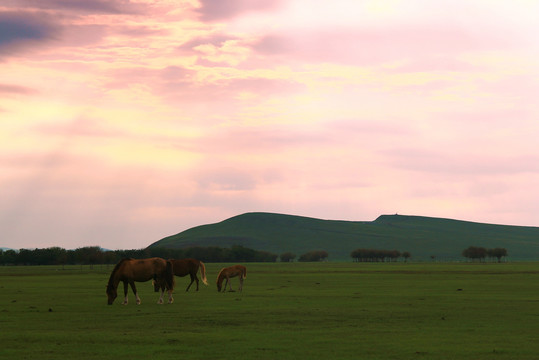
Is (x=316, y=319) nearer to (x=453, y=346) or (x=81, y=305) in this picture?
(x=453, y=346)

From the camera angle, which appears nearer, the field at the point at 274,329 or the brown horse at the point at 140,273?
the field at the point at 274,329

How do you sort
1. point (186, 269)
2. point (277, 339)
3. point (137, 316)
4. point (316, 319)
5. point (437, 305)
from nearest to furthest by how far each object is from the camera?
point (277, 339), point (316, 319), point (137, 316), point (437, 305), point (186, 269)

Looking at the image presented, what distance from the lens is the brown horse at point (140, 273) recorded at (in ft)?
119

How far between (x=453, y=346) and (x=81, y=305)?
2191 cm

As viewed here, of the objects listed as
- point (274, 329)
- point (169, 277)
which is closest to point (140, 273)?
point (169, 277)

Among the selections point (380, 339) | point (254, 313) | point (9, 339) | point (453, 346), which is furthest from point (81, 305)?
point (453, 346)

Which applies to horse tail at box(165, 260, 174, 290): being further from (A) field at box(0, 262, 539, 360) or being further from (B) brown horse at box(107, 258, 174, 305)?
(A) field at box(0, 262, 539, 360)

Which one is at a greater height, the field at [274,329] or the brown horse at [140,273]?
the brown horse at [140,273]

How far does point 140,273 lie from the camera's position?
3688 centimetres

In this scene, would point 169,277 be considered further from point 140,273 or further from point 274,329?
point 274,329

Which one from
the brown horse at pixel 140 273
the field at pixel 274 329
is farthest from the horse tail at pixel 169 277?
the field at pixel 274 329

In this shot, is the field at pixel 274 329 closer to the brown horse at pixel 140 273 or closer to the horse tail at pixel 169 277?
the brown horse at pixel 140 273

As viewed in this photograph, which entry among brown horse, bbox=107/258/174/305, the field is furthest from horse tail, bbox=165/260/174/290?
the field

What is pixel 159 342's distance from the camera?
20953 mm
